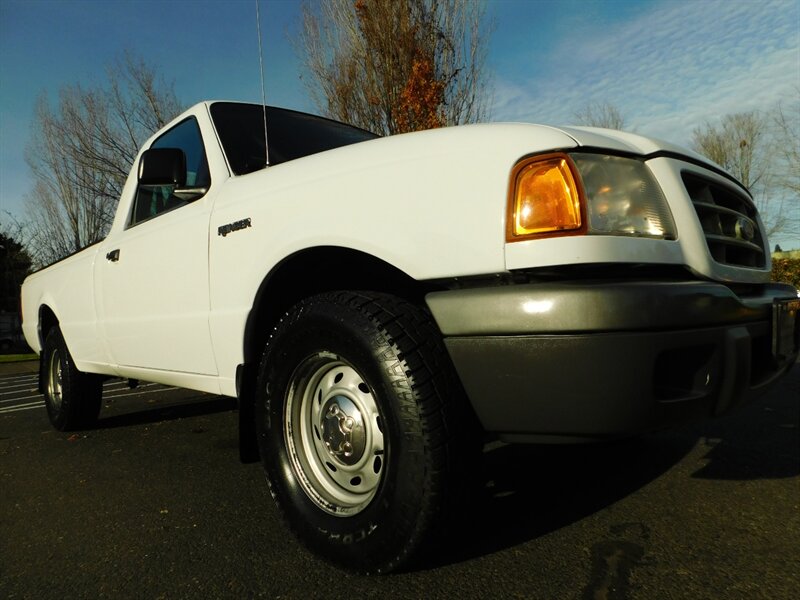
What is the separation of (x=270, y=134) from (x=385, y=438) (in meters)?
1.88

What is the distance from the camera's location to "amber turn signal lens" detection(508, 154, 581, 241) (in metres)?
1.52

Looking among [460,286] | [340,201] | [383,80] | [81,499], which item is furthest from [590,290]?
[383,80]

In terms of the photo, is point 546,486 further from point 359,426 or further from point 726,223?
point 726,223

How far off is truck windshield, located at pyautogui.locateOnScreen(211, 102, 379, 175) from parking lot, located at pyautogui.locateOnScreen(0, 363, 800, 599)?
5.10ft

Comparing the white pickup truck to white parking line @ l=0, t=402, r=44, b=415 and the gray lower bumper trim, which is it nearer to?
the gray lower bumper trim

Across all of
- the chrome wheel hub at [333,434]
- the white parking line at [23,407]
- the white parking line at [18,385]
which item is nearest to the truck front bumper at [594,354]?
the chrome wheel hub at [333,434]

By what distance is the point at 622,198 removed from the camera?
162 cm

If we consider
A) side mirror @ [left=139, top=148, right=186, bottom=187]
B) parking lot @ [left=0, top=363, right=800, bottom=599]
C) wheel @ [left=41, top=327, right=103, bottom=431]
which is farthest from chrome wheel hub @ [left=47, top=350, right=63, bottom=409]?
side mirror @ [left=139, top=148, right=186, bottom=187]

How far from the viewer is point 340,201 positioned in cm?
189

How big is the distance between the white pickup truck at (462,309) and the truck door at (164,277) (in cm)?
20

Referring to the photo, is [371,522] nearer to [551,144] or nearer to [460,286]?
[460,286]

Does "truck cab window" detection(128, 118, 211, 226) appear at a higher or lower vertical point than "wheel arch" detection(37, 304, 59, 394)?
higher

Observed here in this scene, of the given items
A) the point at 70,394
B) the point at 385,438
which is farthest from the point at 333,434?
the point at 70,394

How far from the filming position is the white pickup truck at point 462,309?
1.48m
